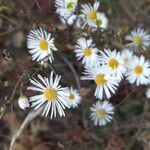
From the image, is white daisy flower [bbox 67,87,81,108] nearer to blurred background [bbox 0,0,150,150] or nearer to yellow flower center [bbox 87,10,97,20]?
blurred background [bbox 0,0,150,150]

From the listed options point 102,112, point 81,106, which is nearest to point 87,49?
point 102,112

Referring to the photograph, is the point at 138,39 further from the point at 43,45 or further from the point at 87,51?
the point at 43,45

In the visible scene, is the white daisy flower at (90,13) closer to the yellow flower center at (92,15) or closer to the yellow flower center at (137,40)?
the yellow flower center at (92,15)

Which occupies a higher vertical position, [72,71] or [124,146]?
[72,71]

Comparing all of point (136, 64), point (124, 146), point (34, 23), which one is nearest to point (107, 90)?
point (136, 64)

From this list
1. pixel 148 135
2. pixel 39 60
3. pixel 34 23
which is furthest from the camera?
pixel 148 135

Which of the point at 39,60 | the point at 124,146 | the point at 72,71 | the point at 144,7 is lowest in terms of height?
the point at 124,146

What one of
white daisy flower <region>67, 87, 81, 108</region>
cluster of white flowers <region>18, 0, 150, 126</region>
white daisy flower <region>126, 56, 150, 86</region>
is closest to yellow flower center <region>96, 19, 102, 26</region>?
cluster of white flowers <region>18, 0, 150, 126</region>

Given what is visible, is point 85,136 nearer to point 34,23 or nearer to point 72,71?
point 72,71
